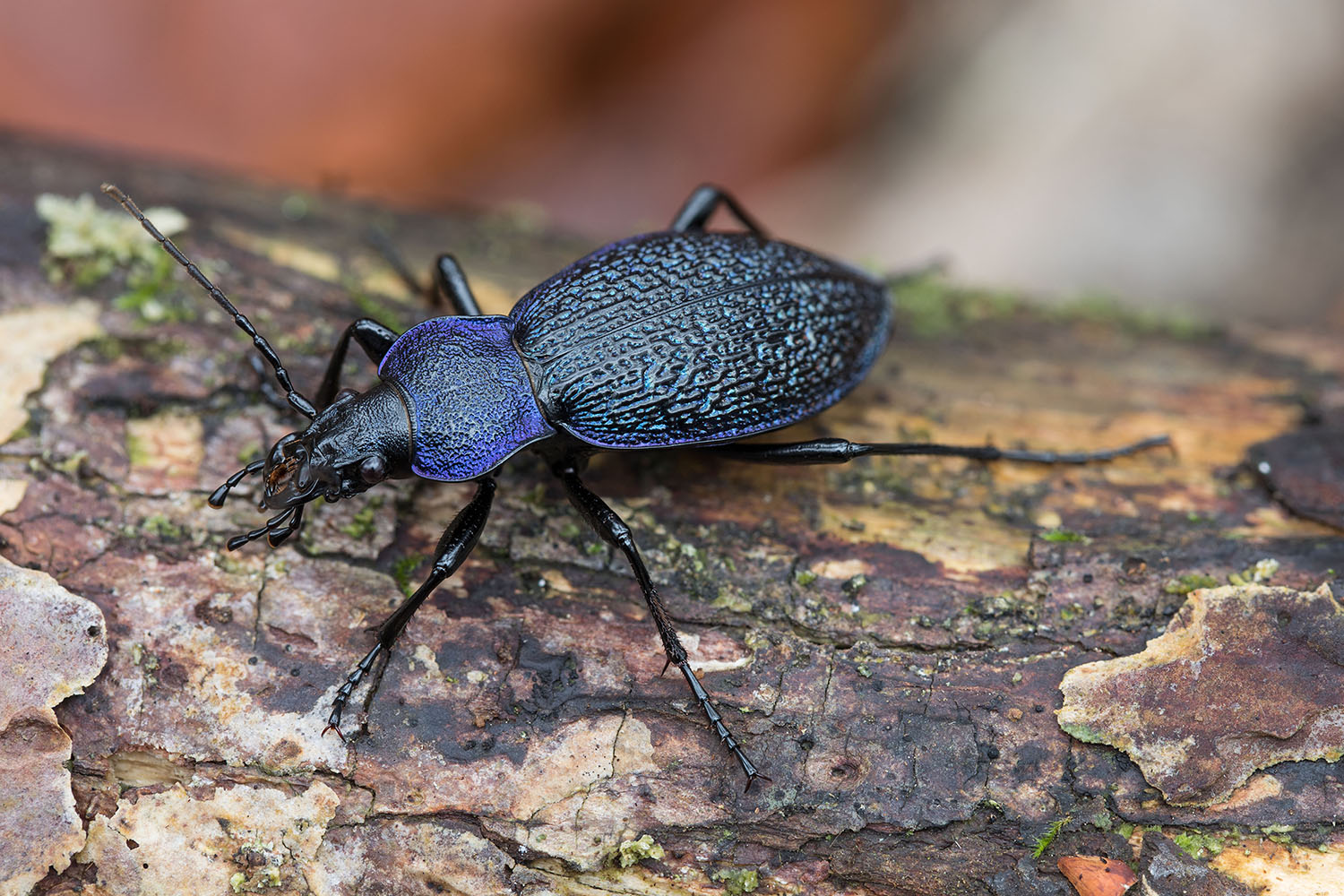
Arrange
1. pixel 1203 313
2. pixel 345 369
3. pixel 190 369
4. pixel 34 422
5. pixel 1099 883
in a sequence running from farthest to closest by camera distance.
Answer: pixel 1203 313, pixel 345 369, pixel 190 369, pixel 34 422, pixel 1099 883

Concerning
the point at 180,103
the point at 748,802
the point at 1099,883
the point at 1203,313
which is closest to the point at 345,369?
the point at 748,802

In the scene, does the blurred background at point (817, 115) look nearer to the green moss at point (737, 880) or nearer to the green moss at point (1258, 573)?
the green moss at point (1258, 573)

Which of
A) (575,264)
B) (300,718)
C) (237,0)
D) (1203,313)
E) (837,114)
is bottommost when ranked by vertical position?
(300,718)

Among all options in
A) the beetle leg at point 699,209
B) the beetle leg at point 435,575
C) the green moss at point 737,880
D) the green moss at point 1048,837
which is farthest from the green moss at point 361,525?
the green moss at point 1048,837

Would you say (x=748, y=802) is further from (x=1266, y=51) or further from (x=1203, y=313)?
(x=1266, y=51)

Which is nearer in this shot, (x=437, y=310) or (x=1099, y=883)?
(x=1099, y=883)

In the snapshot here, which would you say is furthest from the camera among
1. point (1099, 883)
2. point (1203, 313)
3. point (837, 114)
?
point (837, 114)

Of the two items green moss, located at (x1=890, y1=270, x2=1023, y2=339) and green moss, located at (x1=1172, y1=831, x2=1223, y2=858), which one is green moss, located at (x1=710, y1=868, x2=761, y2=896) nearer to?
green moss, located at (x1=1172, y1=831, x2=1223, y2=858)
